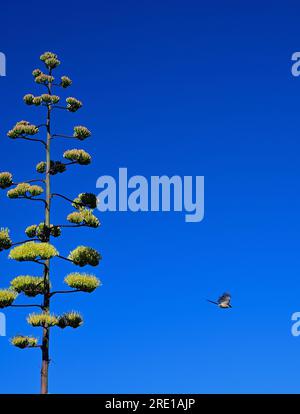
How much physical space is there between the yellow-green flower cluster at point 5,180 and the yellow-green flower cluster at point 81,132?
2.29 m

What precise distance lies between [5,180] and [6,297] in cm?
360

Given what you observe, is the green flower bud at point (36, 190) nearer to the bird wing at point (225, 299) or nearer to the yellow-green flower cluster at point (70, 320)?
the yellow-green flower cluster at point (70, 320)

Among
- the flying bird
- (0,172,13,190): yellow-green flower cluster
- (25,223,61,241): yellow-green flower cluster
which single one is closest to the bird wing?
the flying bird

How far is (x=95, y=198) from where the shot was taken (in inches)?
1140

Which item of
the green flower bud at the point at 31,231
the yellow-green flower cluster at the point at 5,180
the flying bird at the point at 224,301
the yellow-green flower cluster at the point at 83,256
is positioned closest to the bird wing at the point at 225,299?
the flying bird at the point at 224,301

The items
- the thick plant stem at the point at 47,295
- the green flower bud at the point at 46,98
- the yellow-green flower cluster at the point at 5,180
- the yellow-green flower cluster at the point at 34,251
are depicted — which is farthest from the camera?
the green flower bud at the point at 46,98

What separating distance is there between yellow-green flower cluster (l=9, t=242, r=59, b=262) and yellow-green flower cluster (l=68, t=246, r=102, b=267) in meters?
1.13

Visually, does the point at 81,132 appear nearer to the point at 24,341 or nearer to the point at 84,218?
the point at 84,218

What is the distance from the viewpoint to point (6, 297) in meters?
26.9

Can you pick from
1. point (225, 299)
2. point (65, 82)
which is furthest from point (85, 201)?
point (225, 299)

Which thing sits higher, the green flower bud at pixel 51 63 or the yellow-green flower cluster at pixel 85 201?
the green flower bud at pixel 51 63

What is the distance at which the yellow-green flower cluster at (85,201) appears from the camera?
28719mm
